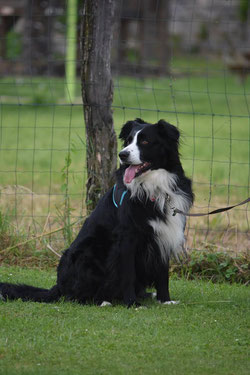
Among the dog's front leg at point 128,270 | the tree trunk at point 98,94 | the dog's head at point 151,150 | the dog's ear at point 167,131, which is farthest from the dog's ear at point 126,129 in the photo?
the tree trunk at point 98,94

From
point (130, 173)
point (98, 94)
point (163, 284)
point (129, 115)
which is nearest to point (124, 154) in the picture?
point (130, 173)

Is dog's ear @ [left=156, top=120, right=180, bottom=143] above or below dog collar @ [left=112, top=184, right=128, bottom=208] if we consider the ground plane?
above

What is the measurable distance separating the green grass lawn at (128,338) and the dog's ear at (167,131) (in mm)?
1272

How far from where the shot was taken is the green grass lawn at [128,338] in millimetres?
3453

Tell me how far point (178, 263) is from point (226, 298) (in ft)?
3.15

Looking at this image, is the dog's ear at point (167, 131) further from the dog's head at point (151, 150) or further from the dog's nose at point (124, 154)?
the dog's nose at point (124, 154)

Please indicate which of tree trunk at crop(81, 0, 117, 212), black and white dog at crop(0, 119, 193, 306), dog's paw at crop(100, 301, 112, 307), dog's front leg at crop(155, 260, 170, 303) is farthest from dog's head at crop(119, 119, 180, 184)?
tree trunk at crop(81, 0, 117, 212)

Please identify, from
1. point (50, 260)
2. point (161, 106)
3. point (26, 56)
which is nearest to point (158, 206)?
point (50, 260)

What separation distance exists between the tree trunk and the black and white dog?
1.10 metres

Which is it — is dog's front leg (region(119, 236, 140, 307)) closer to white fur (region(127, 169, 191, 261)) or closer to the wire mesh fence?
white fur (region(127, 169, 191, 261))

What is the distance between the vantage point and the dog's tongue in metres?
4.72

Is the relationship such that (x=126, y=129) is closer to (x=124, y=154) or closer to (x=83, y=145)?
(x=124, y=154)

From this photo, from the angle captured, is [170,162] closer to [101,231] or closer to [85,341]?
[101,231]

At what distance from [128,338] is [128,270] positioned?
0.94 metres
